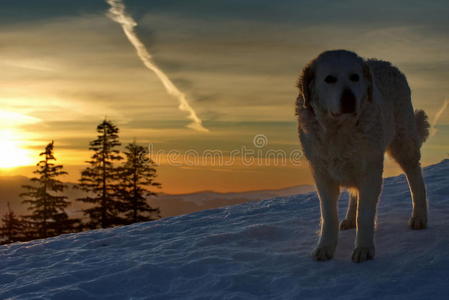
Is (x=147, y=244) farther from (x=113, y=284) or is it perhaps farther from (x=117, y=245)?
(x=113, y=284)

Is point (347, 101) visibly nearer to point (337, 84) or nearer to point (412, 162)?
point (337, 84)

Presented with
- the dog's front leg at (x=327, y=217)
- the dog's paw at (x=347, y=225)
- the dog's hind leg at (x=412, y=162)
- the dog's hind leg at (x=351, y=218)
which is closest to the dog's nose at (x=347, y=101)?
the dog's front leg at (x=327, y=217)

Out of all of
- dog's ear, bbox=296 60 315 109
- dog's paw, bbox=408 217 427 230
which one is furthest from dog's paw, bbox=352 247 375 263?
dog's ear, bbox=296 60 315 109

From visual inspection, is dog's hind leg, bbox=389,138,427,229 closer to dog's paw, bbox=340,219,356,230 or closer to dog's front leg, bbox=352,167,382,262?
dog's paw, bbox=340,219,356,230

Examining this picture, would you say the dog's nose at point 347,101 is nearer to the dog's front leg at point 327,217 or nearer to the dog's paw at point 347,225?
the dog's front leg at point 327,217

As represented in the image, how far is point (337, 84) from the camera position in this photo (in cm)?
529

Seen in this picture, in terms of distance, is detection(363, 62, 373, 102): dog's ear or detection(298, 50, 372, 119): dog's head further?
detection(363, 62, 373, 102): dog's ear

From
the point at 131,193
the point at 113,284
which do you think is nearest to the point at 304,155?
the point at 113,284

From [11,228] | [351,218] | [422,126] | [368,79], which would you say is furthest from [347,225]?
[11,228]

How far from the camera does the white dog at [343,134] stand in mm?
5344

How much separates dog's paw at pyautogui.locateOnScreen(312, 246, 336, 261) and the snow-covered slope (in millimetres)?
102

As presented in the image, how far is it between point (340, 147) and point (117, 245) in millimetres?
4424

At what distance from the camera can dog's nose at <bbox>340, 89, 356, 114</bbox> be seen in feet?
17.0

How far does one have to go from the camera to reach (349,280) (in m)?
5.12
